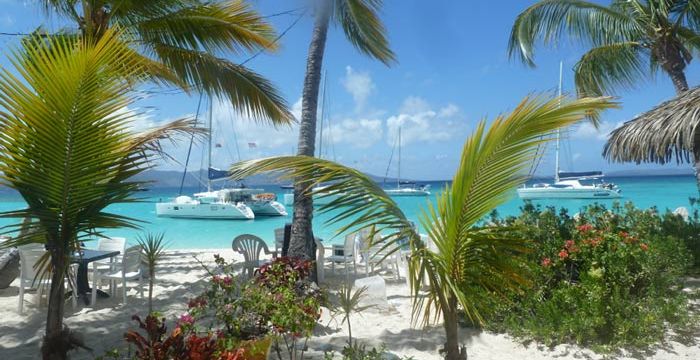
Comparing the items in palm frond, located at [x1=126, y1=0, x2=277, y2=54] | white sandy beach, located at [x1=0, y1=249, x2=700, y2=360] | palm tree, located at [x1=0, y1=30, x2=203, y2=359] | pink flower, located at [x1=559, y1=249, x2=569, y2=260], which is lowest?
white sandy beach, located at [x1=0, y1=249, x2=700, y2=360]

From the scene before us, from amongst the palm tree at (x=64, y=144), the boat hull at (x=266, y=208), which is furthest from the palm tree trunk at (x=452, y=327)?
the boat hull at (x=266, y=208)

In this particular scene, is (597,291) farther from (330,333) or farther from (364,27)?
(364,27)

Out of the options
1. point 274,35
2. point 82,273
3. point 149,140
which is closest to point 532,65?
point 274,35

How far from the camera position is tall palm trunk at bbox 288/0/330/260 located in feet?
20.5

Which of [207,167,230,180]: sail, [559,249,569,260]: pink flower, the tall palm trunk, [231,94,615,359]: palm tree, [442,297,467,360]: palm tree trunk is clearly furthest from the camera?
[207,167,230,180]: sail

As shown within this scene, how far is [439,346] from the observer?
4.37 m

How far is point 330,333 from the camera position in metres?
4.80

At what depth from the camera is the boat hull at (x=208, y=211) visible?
27.5 meters

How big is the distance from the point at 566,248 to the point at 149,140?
4.55 metres

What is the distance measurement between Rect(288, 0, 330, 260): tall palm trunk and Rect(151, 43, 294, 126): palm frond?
3.71 feet

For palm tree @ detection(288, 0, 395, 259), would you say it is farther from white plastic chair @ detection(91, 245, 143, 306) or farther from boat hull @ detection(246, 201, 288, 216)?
boat hull @ detection(246, 201, 288, 216)

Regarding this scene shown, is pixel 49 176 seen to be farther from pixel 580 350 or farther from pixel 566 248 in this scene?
pixel 566 248

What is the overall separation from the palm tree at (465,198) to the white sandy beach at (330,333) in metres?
1.68

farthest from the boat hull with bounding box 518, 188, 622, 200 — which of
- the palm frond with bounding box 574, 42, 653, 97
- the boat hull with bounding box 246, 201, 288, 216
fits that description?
the palm frond with bounding box 574, 42, 653, 97
